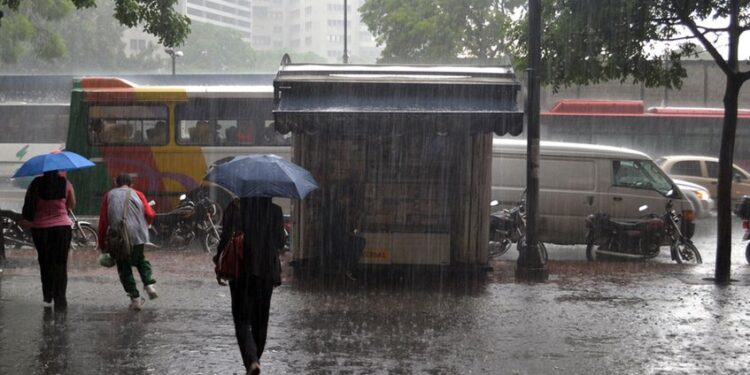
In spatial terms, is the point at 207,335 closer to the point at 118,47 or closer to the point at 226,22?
the point at 118,47

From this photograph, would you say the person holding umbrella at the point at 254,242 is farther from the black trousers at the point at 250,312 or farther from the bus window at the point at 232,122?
the bus window at the point at 232,122

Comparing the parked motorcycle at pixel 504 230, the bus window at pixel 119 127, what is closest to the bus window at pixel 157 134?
the bus window at pixel 119 127

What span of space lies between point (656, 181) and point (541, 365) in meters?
9.48

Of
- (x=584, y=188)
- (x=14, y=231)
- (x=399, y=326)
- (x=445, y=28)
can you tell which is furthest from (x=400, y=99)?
(x=445, y=28)

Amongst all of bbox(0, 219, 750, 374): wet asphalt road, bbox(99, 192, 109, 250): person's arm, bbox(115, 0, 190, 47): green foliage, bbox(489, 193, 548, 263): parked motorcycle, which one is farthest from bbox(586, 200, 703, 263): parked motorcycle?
bbox(99, 192, 109, 250): person's arm

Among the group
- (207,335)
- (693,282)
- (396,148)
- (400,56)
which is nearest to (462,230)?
(396,148)

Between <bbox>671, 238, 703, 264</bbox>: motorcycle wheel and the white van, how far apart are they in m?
1.12

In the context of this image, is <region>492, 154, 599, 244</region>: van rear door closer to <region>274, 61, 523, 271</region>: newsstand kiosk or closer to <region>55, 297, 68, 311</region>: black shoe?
<region>274, 61, 523, 271</region>: newsstand kiosk

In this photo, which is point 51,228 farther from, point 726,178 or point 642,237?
point 642,237

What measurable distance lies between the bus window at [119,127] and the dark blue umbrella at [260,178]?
1186 centimetres

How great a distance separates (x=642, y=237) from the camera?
1576cm

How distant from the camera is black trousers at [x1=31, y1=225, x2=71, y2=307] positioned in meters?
10.2

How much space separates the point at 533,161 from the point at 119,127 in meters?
9.32

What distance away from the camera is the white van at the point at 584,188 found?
16766 millimetres
